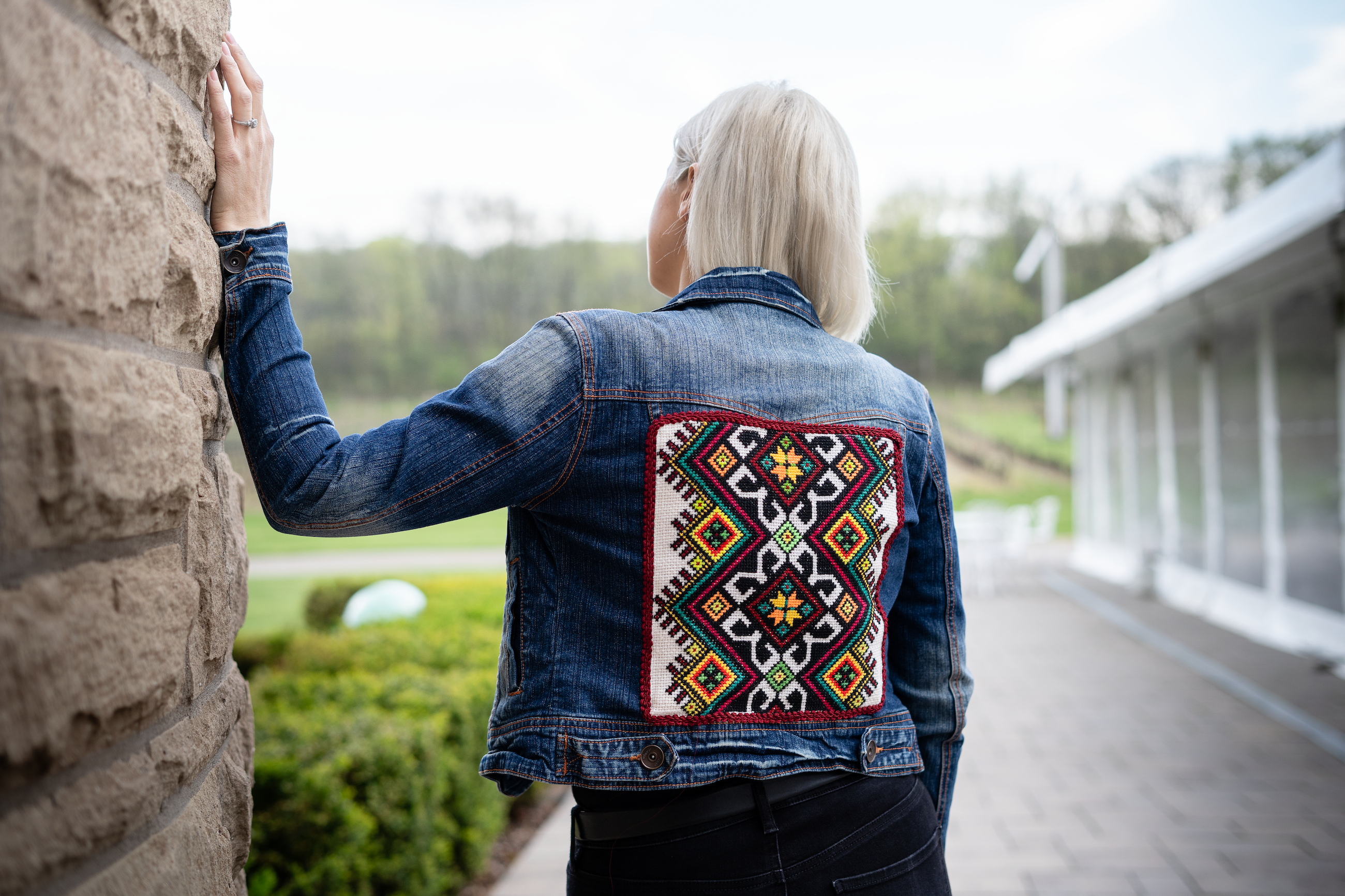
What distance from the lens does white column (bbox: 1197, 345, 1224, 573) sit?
9242 millimetres

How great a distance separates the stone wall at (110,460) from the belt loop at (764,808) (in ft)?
1.97

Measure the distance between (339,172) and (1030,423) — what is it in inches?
1234

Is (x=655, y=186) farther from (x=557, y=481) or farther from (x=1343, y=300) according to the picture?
(x=1343, y=300)

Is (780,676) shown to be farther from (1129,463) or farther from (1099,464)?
(1099,464)

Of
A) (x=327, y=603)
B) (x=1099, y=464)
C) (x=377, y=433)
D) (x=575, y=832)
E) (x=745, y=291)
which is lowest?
(x=327, y=603)

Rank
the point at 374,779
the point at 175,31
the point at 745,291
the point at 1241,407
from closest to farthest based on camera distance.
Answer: the point at 175,31, the point at 745,291, the point at 374,779, the point at 1241,407

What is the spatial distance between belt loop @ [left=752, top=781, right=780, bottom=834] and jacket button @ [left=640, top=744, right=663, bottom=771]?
12cm

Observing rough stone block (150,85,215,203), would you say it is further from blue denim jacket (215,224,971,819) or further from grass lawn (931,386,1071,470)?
grass lawn (931,386,1071,470)

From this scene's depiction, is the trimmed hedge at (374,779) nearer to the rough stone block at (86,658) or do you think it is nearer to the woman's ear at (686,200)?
the rough stone block at (86,658)

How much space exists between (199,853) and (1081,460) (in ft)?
50.5

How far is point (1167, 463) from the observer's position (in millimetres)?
10750

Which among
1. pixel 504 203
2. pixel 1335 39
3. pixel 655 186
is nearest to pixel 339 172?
pixel 504 203

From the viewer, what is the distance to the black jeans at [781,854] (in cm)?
112

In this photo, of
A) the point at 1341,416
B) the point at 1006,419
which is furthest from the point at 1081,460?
the point at 1006,419
